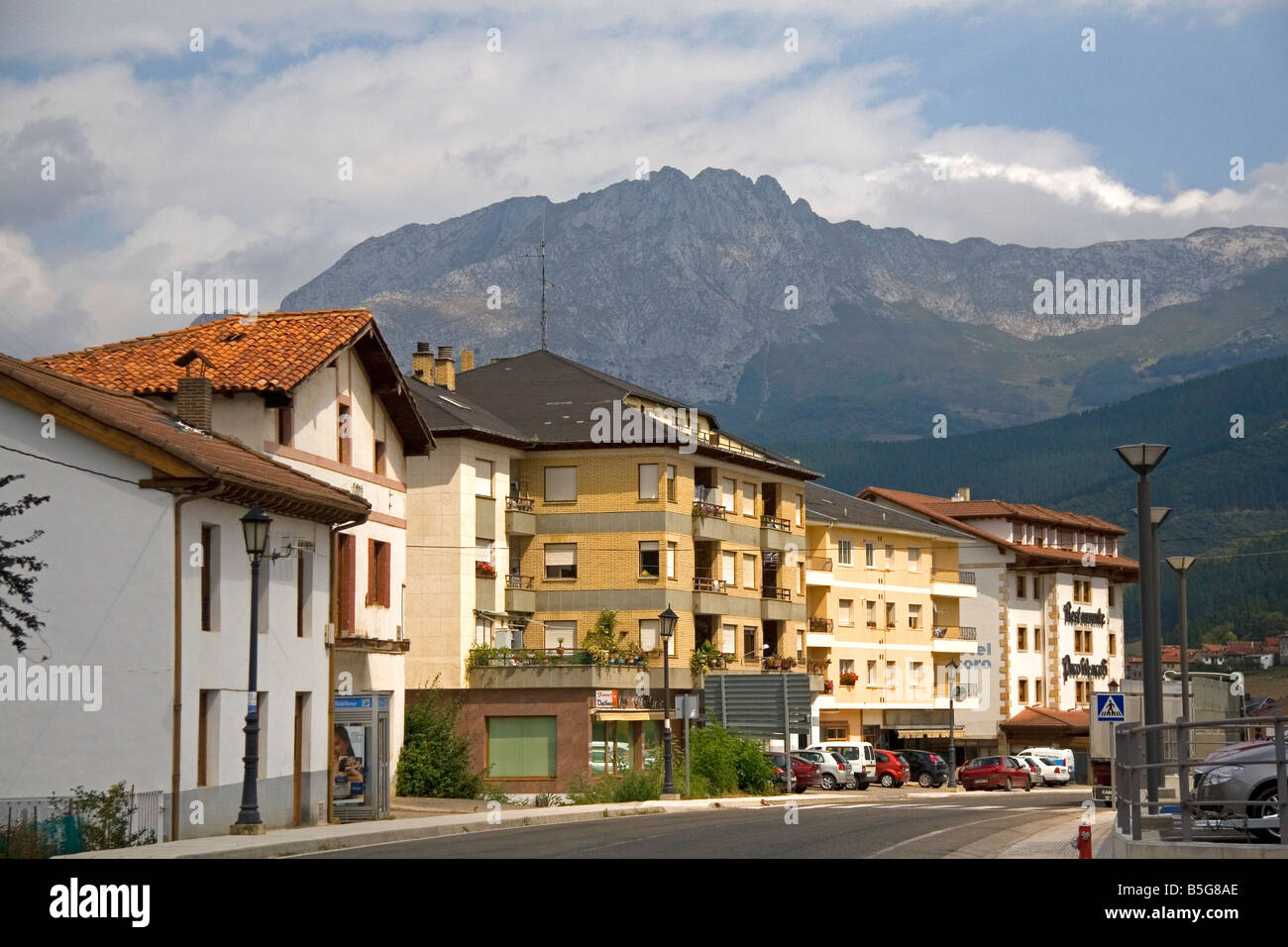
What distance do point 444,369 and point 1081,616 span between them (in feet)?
176

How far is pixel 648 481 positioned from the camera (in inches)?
2621

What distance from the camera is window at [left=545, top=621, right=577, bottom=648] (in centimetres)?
6594

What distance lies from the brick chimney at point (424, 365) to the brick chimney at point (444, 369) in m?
0.19

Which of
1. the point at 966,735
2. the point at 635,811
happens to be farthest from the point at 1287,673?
the point at 635,811

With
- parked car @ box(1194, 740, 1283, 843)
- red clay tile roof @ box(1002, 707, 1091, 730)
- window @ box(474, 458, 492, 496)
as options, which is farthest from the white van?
parked car @ box(1194, 740, 1283, 843)

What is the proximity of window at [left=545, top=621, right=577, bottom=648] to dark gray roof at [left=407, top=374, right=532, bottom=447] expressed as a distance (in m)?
6.65

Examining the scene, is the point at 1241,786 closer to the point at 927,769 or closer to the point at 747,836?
the point at 747,836

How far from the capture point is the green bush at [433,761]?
47531mm

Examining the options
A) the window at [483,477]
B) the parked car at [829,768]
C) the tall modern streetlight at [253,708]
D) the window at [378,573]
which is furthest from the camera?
the parked car at [829,768]

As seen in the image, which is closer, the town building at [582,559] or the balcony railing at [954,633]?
the town building at [582,559]

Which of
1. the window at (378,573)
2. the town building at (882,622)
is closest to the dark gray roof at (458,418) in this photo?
the window at (378,573)

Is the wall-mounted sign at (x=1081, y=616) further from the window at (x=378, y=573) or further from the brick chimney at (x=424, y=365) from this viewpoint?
the window at (x=378, y=573)
